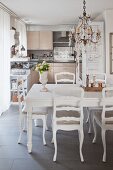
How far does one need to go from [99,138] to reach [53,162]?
3.97 ft

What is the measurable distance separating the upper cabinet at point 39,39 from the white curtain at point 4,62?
13.9ft

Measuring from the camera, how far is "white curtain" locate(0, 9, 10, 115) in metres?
6.04

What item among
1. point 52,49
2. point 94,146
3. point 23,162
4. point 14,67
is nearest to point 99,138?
point 94,146

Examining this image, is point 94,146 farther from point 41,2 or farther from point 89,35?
point 41,2

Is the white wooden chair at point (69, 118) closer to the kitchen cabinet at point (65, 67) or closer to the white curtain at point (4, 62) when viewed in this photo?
the white curtain at point (4, 62)

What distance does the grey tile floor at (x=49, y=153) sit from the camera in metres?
3.27

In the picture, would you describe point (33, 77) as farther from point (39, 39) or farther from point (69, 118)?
point (69, 118)

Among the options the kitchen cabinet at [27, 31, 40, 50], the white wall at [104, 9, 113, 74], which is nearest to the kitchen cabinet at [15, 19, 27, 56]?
the kitchen cabinet at [27, 31, 40, 50]

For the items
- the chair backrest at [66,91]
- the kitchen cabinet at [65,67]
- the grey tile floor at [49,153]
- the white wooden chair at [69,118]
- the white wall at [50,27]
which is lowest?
the grey tile floor at [49,153]

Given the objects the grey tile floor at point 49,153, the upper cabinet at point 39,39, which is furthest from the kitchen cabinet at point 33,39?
the grey tile floor at point 49,153

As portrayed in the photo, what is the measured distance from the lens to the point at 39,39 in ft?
35.7

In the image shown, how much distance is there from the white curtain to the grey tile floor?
152 cm

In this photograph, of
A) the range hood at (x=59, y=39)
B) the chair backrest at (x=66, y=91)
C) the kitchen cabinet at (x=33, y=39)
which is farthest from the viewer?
the range hood at (x=59, y=39)

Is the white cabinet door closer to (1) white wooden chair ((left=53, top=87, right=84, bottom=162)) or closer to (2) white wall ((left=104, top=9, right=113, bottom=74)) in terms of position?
(2) white wall ((left=104, top=9, right=113, bottom=74))
